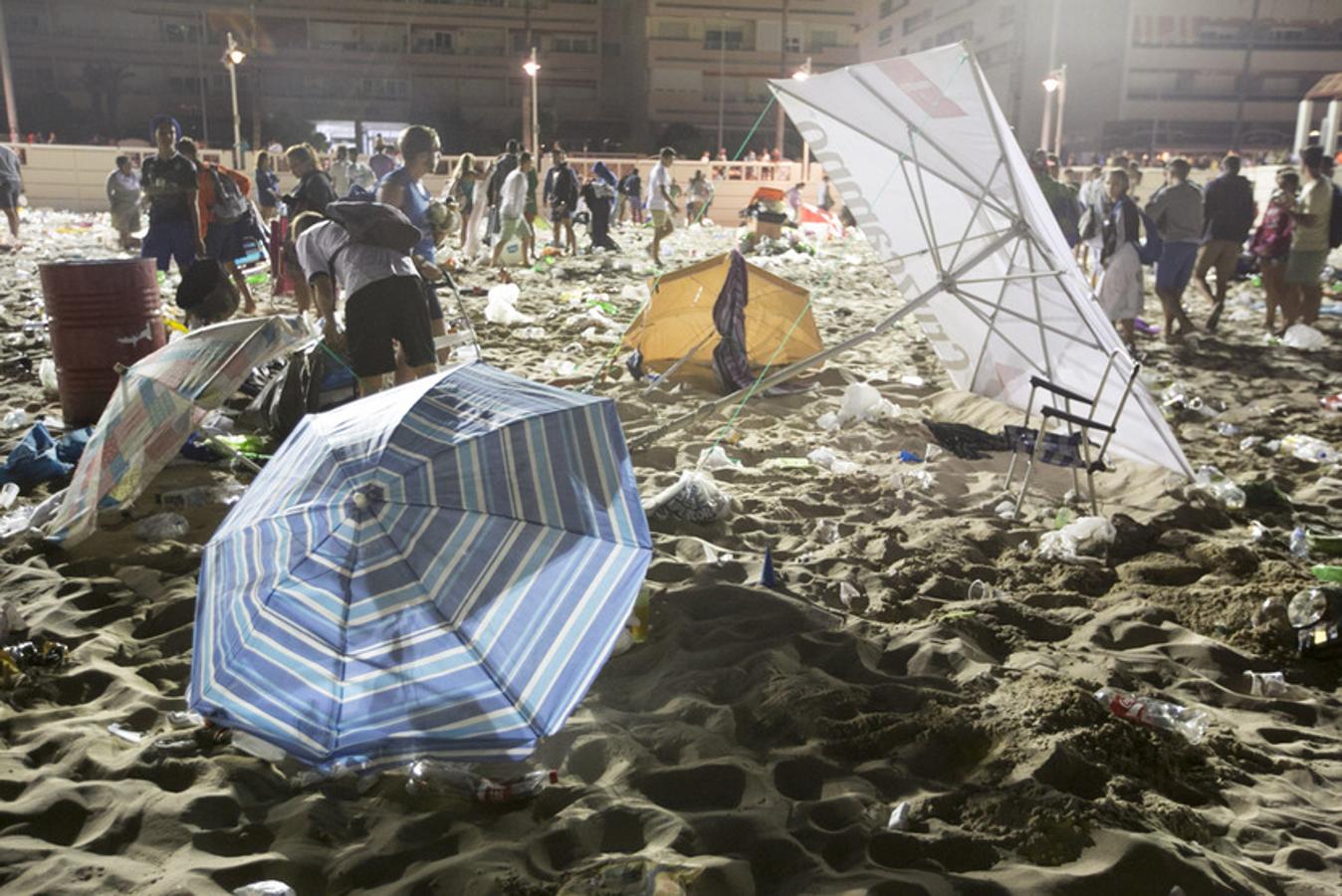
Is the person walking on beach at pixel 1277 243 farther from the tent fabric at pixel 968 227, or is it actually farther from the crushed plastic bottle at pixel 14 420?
the crushed plastic bottle at pixel 14 420

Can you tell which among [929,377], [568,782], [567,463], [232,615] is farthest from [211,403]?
[929,377]

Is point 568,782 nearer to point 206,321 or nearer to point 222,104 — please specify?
point 206,321

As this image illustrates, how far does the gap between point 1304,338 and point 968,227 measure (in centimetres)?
519

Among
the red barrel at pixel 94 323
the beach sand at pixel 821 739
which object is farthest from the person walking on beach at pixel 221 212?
the beach sand at pixel 821 739

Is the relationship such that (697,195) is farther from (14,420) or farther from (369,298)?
(369,298)

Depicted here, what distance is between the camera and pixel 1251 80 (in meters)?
34.8

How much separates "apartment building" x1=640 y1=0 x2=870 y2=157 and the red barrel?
34967 millimetres

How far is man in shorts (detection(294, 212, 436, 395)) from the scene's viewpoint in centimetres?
453

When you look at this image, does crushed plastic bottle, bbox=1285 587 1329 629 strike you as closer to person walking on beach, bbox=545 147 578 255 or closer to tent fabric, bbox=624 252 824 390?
tent fabric, bbox=624 252 824 390

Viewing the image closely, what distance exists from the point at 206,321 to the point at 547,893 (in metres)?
4.91

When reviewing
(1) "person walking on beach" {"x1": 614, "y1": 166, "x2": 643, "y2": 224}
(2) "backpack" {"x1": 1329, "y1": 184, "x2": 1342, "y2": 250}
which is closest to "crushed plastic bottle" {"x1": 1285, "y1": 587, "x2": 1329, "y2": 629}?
(2) "backpack" {"x1": 1329, "y1": 184, "x2": 1342, "y2": 250}

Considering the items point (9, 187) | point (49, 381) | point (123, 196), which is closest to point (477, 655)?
point (49, 381)

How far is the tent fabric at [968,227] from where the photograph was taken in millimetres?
4125

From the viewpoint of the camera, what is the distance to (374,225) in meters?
4.41
